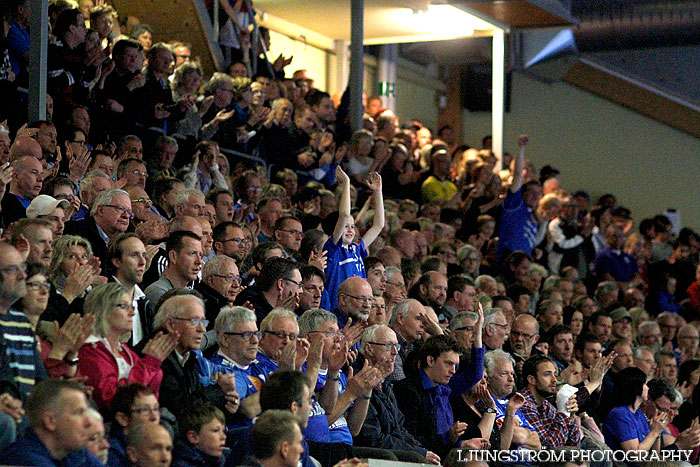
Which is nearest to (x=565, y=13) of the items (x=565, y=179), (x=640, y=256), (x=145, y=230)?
(x=640, y=256)

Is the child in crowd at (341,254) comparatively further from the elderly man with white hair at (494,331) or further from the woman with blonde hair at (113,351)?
the woman with blonde hair at (113,351)

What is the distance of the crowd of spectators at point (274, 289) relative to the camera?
153 inches

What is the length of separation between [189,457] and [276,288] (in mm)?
1707

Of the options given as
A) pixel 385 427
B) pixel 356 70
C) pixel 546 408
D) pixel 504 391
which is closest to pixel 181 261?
pixel 385 427

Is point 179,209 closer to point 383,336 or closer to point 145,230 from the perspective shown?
point 145,230

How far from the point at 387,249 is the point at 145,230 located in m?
1.94

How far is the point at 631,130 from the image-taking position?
14984mm

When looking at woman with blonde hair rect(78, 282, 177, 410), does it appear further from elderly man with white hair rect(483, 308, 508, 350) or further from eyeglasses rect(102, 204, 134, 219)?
elderly man with white hair rect(483, 308, 508, 350)

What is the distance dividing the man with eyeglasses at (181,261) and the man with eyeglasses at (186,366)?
2.41 ft

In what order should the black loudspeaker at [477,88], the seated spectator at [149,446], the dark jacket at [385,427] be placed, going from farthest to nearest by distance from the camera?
the black loudspeaker at [477,88]
the dark jacket at [385,427]
the seated spectator at [149,446]

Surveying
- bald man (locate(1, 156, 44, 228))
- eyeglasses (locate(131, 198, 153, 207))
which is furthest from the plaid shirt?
bald man (locate(1, 156, 44, 228))

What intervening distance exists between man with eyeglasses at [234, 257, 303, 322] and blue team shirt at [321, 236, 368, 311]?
3.41 ft

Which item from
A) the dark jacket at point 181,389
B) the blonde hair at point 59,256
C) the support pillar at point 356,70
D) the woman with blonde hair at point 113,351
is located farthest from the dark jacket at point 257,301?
the support pillar at point 356,70

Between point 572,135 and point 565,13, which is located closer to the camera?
point 565,13
